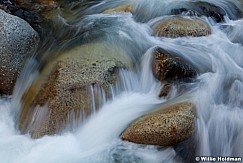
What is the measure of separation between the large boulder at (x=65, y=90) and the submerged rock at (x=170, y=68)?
21.2 inches

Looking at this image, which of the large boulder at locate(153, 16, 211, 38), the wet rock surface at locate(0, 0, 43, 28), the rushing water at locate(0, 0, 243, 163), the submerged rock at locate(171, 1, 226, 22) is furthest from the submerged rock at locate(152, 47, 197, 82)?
the wet rock surface at locate(0, 0, 43, 28)

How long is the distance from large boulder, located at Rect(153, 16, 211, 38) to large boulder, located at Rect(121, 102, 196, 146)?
87.3 inches

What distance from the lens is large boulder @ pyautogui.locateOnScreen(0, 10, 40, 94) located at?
6.02 meters

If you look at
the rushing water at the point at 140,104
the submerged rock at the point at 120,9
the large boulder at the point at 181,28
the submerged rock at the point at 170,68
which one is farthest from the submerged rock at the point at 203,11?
the submerged rock at the point at 170,68

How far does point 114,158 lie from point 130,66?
176 centimetres

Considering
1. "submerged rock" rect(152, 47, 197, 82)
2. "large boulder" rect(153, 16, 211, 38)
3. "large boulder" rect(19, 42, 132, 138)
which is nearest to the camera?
"large boulder" rect(19, 42, 132, 138)

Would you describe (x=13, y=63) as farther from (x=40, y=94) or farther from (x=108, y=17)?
(x=108, y=17)

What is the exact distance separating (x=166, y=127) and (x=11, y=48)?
3028mm

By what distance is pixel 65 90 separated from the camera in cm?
546

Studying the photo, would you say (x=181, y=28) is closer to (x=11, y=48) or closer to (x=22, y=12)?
(x=11, y=48)

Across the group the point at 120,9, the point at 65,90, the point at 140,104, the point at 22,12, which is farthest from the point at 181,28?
the point at 22,12

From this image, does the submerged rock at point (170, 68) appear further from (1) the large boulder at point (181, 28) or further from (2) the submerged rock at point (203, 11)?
(2) the submerged rock at point (203, 11)

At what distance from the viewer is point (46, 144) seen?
5.17 meters

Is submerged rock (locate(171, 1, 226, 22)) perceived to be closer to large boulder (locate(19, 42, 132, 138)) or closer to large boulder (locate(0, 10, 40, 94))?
large boulder (locate(19, 42, 132, 138))
